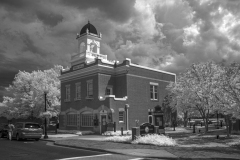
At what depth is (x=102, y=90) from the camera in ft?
104

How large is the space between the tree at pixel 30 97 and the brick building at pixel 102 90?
6019 mm

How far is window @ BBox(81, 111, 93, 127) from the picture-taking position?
31694 mm

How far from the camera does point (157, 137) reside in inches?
714

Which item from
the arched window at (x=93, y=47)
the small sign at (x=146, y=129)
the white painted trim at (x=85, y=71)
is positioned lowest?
the small sign at (x=146, y=129)

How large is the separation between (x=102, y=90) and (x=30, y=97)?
16.8 metres

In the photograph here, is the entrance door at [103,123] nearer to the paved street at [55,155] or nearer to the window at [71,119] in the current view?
the window at [71,119]

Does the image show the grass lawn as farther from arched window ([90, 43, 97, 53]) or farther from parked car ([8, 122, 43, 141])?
arched window ([90, 43, 97, 53])

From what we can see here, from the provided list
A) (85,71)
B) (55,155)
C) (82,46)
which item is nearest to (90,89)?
(85,71)

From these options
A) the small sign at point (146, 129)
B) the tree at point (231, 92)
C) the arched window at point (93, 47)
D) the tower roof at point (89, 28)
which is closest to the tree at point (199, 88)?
the tree at point (231, 92)

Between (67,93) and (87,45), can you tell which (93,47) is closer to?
(87,45)

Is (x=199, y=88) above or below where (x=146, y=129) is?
above

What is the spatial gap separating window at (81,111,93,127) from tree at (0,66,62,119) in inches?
438

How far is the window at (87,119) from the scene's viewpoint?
3169cm

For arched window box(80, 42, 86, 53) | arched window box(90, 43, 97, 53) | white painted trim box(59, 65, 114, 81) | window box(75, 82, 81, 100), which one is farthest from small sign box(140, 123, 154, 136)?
arched window box(80, 42, 86, 53)
